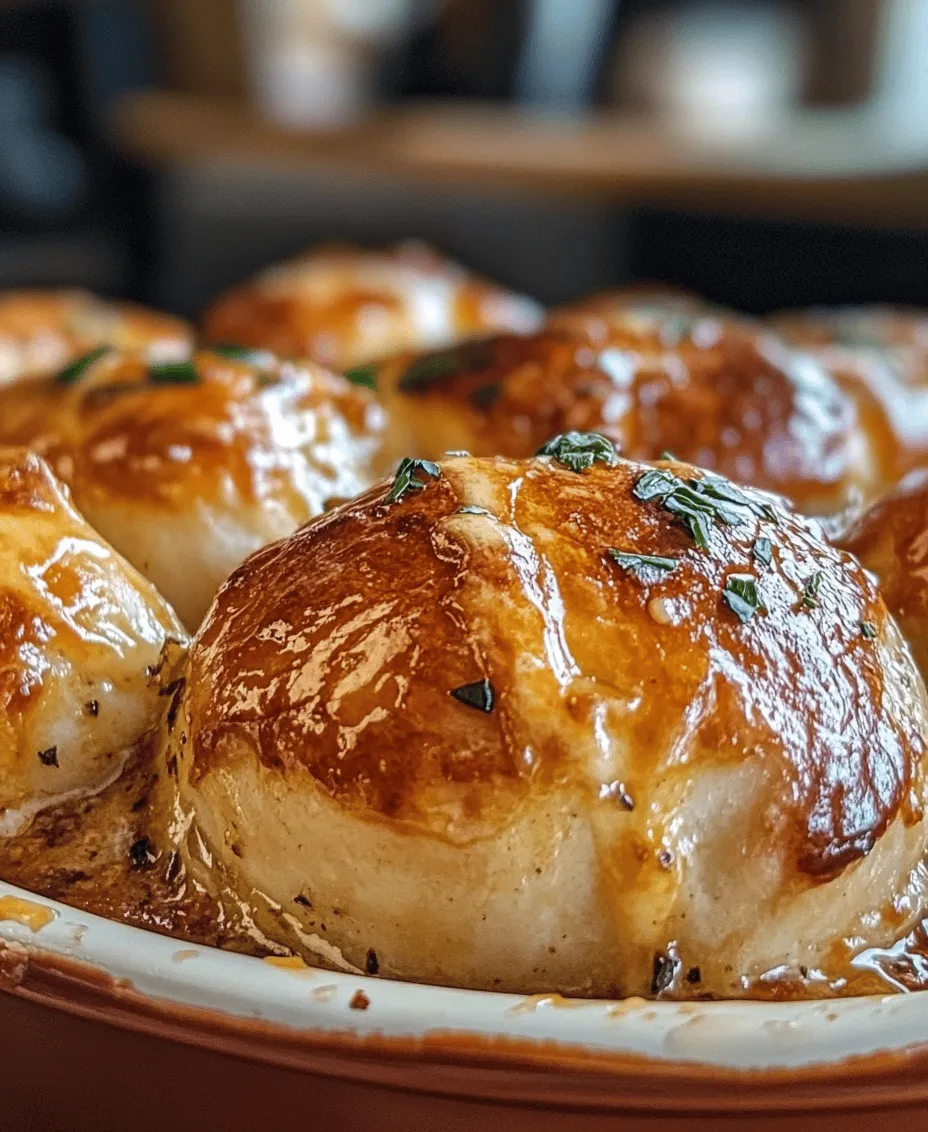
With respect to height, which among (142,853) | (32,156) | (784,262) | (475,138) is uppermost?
(142,853)

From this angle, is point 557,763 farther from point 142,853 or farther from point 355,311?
point 355,311

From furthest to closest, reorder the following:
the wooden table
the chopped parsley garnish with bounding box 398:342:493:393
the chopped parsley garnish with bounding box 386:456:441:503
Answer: the wooden table → the chopped parsley garnish with bounding box 398:342:493:393 → the chopped parsley garnish with bounding box 386:456:441:503

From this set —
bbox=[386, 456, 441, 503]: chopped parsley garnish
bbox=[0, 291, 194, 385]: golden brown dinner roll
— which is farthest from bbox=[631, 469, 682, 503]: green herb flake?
bbox=[0, 291, 194, 385]: golden brown dinner roll

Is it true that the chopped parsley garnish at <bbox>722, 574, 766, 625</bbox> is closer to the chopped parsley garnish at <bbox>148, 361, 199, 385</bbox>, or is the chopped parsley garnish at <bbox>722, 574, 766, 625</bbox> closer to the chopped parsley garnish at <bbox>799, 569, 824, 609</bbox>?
the chopped parsley garnish at <bbox>799, 569, 824, 609</bbox>

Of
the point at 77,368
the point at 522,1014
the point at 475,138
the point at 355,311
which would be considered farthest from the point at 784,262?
the point at 522,1014

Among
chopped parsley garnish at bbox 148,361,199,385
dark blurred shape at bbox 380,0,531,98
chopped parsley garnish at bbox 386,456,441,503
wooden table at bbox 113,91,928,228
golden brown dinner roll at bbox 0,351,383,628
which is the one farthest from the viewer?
dark blurred shape at bbox 380,0,531,98

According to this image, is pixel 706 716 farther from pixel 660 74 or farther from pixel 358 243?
pixel 660 74

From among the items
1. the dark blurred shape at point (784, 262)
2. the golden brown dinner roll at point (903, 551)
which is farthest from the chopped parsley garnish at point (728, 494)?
the dark blurred shape at point (784, 262)
